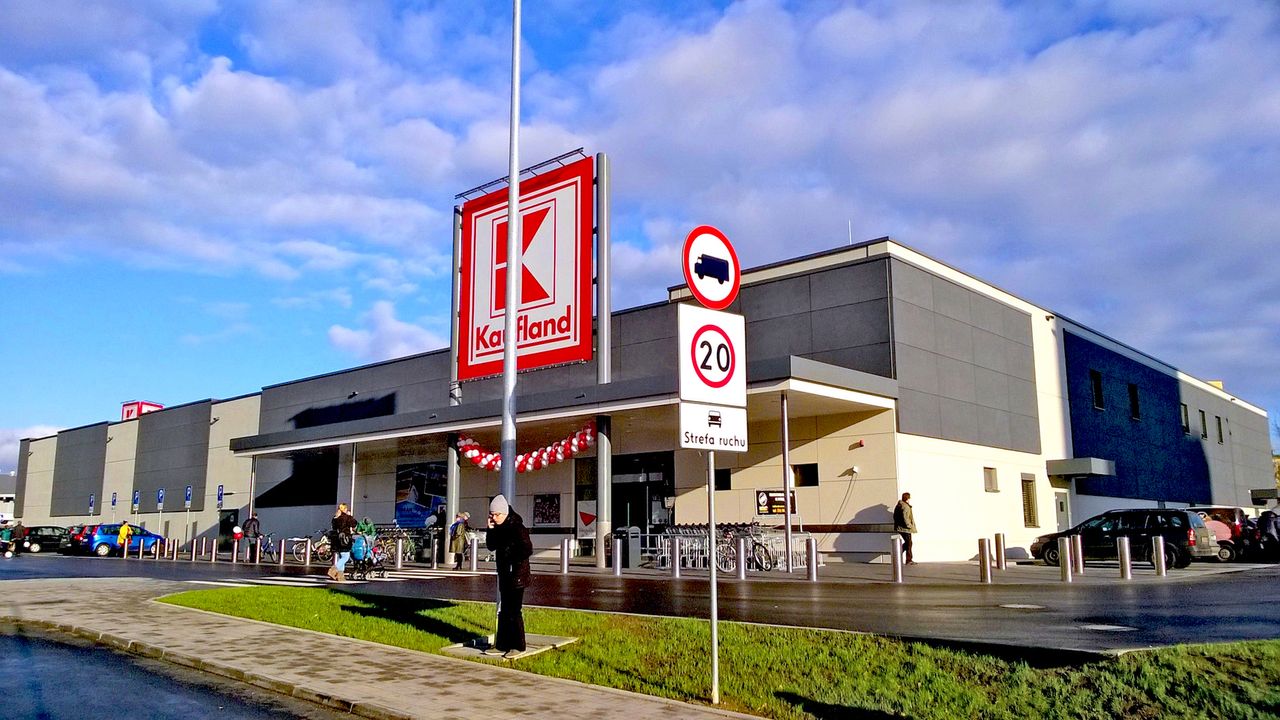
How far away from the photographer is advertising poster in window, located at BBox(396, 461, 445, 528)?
123 feet

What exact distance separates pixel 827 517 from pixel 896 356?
479 cm

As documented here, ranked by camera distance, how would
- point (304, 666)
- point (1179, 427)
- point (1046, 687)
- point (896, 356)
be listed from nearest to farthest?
1. point (1046, 687)
2. point (304, 666)
3. point (896, 356)
4. point (1179, 427)

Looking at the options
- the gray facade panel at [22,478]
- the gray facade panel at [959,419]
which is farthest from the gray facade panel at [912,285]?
the gray facade panel at [22,478]

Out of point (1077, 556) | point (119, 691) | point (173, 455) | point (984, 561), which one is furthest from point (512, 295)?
point (173, 455)

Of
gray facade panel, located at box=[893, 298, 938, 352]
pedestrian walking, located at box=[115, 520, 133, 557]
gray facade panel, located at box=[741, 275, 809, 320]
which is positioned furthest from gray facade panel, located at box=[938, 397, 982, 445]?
pedestrian walking, located at box=[115, 520, 133, 557]

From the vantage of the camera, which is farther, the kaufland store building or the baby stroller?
the kaufland store building

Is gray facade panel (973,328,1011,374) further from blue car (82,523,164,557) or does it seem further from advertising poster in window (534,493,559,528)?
blue car (82,523,164,557)

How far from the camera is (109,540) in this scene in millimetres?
45344

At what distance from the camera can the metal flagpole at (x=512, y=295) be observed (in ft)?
39.2

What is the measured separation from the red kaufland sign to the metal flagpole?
10370 millimetres

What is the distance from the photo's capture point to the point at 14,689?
865 cm

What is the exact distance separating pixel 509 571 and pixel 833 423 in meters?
18.0

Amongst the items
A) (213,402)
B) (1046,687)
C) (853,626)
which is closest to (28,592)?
(853,626)

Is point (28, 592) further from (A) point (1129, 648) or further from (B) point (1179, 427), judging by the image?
(B) point (1179, 427)
